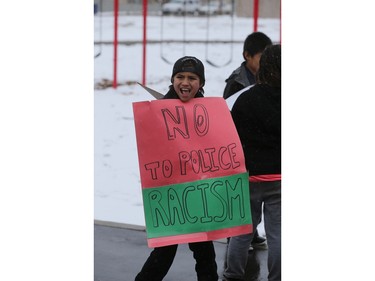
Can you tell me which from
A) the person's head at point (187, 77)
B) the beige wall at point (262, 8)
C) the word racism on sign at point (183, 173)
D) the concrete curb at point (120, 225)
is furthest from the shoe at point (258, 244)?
the beige wall at point (262, 8)

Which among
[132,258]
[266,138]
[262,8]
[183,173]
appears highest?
[262,8]

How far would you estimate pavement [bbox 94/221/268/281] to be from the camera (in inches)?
200

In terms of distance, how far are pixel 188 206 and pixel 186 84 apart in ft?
1.87

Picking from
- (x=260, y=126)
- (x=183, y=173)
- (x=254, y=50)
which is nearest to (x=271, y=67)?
(x=260, y=126)

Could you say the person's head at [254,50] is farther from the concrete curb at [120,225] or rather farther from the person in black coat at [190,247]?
the concrete curb at [120,225]

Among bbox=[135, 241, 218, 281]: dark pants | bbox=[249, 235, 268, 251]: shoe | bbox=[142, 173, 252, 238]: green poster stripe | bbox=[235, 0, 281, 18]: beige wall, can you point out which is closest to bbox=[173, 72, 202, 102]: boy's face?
bbox=[142, 173, 252, 238]: green poster stripe

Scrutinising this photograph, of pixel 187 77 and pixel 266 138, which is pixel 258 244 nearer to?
pixel 266 138

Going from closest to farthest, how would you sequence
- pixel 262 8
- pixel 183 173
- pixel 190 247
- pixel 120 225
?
pixel 183 173 → pixel 190 247 → pixel 120 225 → pixel 262 8

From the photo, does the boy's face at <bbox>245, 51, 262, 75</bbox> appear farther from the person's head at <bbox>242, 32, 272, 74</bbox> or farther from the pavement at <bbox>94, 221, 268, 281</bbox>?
the pavement at <bbox>94, 221, 268, 281</bbox>

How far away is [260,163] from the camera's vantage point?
174 inches

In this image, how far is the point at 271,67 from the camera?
437cm
